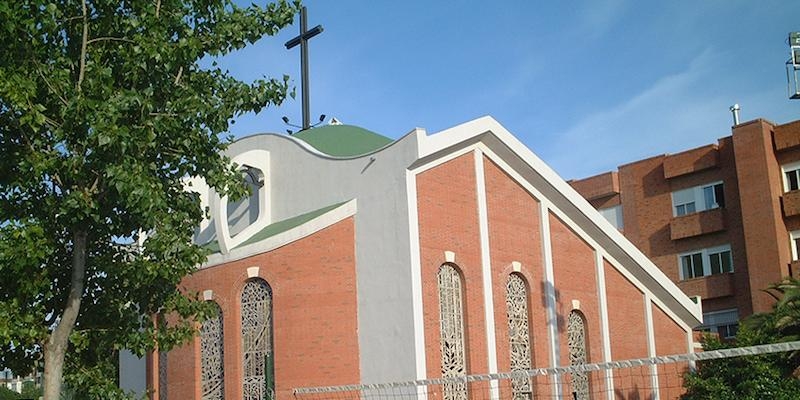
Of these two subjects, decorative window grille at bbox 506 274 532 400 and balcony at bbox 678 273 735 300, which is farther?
balcony at bbox 678 273 735 300

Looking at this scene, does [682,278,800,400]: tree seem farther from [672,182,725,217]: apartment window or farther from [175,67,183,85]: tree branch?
[175,67,183,85]: tree branch

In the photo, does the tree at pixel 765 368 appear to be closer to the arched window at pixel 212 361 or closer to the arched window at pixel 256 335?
the arched window at pixel 256 335

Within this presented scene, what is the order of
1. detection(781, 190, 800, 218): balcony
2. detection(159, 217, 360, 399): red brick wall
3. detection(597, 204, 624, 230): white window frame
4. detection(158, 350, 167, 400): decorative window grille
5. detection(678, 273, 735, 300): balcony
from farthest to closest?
detection(597, 204, 624, 230): white window frame → detection(678, 273, 735, 300): balcony → detection(781, 190, 800, 218): balcony → detection(158, 350, 167, 400): decorative window grille → detection(159, 217, 360, 399): red brick wall

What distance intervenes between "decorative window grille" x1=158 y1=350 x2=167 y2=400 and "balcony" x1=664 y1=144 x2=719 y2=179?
2546 centimetres

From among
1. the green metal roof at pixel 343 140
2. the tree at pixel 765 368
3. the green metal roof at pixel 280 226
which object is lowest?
the tree at pixel 765 368

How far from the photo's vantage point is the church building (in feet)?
74.1

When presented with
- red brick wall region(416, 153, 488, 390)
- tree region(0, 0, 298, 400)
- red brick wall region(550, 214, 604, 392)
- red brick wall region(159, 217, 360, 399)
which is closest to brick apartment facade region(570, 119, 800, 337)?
red brick wall region(550, 214, 604, 392)

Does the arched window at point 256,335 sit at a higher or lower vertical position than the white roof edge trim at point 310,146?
lower

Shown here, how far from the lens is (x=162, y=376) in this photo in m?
24.9

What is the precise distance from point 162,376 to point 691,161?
25.9 meters

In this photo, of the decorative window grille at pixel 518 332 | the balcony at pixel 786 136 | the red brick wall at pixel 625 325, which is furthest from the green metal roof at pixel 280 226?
the balcony at pixel 786 136

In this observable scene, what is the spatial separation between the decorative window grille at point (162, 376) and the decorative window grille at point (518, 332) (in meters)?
8.70

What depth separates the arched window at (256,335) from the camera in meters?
23.0

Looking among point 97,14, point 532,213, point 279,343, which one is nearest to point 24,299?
point 97,14
